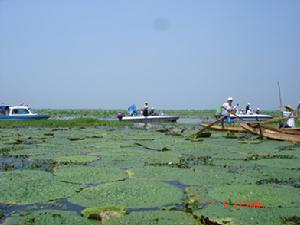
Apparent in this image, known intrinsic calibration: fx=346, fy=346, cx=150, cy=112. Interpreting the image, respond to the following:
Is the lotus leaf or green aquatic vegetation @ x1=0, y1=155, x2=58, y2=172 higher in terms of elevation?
the lotus leaf

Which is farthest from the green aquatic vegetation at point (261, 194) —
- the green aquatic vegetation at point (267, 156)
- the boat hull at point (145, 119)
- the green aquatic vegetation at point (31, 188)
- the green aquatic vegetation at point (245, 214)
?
the boat hull at point (145, 119)

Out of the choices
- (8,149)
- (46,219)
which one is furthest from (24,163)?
(46,219)

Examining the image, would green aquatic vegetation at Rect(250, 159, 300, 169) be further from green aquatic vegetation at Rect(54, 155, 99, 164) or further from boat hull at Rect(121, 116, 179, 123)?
boat hull at Rect(121, 116, 179, 123)

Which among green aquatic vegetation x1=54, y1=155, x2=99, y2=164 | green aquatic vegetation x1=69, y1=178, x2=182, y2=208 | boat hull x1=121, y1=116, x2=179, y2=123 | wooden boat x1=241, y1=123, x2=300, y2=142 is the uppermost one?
boat hull x1=121, y1=116, x2=179, y2=123

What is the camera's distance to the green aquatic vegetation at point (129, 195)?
3.91 meters

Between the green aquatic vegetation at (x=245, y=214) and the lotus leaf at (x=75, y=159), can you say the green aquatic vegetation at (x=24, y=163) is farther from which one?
the green aquatic vegetation at (x=245, y=214)

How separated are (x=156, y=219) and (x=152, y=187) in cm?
122

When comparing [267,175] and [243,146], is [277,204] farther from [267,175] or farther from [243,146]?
[243,146]

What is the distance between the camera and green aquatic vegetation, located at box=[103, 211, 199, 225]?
3.23 metres

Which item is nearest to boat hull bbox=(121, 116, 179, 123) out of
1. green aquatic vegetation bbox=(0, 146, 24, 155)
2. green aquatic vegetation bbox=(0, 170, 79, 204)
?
green aquatic vegetation bbox=(0, 146, 24, 155)

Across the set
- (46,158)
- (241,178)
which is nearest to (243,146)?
(241,178)

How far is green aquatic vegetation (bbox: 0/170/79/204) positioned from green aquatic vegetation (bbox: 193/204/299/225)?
1786mm

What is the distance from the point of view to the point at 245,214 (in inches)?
136

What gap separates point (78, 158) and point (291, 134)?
6.57 m
